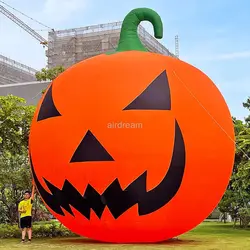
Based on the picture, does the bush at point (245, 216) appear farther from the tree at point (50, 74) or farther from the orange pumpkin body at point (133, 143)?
the orange pumpkin body at point (133, 143)

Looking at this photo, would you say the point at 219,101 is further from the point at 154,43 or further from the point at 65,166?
the point at 154,43

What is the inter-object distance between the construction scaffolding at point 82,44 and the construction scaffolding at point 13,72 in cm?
1037

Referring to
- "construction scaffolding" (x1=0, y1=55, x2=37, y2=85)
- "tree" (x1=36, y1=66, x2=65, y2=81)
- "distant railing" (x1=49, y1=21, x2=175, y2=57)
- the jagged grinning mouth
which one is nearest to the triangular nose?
the jagged grinning mouth

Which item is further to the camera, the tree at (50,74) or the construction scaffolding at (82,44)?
the construction scaffolding at (82,44)

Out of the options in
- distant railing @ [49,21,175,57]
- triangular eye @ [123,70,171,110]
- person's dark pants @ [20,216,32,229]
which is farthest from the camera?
distant railing @ [49,21,175,57]

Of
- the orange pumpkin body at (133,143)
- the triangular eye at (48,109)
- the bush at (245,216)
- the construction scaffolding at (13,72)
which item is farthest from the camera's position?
the construction scaffolding at (13,72)

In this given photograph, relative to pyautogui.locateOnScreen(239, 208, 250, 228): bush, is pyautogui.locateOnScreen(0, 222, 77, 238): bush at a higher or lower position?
higher

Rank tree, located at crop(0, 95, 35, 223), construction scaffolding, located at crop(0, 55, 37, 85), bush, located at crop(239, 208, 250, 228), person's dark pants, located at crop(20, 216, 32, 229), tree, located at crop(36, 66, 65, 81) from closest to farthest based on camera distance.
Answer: person's dark pants, located at crop(20, 216, 32, 229), tree, located at crop(0, 95, 35, 223), tree, located at crop(36, 66, 65, 81), bush, located at crop(239, 208, 250, 228), construction scaffolding, located at crop(0, 55, 37, 85)

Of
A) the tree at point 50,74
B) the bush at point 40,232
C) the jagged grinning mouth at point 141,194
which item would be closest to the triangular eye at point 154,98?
the jagged grinning mouth at point 141,194

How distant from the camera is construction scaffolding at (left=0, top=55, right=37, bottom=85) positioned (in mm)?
73062

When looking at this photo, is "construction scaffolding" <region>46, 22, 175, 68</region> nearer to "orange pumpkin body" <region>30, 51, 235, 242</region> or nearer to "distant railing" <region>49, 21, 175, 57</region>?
"distant railing" <region>49, 21, 175, 57</region>

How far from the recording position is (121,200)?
27.8 feet

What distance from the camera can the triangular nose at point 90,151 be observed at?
8.39m

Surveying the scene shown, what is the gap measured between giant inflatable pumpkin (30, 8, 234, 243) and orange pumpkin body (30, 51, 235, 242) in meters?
0.02
